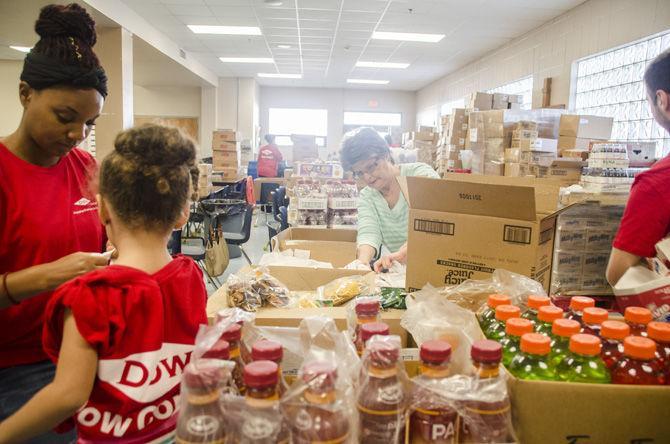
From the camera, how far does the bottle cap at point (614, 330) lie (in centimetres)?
79

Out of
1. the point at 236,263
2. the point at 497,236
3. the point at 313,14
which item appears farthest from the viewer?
the point at 313,14

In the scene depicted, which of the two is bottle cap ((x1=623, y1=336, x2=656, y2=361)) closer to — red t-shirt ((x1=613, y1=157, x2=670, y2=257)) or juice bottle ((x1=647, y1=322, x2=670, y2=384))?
juice bottle ((x1=647, y1=322, x2=670, y2=384))

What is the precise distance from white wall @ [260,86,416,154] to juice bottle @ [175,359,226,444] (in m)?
13.4

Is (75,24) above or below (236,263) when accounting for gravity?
above

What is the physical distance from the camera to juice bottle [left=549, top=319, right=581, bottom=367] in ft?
2.64

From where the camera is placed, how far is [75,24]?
123 centimetres

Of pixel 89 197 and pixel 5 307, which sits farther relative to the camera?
pixel 89 197

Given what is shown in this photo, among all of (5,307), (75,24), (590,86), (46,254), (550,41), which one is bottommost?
(5,307)

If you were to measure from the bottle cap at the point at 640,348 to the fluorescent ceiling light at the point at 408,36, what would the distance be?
7419mm

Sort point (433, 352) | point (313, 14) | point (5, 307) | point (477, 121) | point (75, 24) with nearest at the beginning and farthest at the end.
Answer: point (433, 352)
point (5, 307)
point (75, 24)
point (477, 121)
point (313, 14)

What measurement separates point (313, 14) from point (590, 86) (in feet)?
12.3

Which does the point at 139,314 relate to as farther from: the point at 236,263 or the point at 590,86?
the point at 590,86

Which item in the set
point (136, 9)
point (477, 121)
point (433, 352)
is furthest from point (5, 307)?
point (136, 9)

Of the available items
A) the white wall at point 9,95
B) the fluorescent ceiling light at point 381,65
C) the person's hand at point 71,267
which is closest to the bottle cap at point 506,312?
the person's hand at point 71,267
